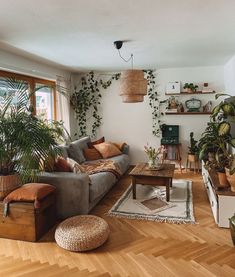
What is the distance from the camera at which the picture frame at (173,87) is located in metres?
5.17

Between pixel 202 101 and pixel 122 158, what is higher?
pixel 202 101

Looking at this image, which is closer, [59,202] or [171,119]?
[59,202]

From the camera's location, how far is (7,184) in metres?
2.57

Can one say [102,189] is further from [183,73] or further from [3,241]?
[183,73]

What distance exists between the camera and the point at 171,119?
5348 mm

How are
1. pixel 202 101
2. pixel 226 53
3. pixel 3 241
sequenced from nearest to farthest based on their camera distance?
1. pixel 3 241
2. pixel 226 53
3. pixel 202 101

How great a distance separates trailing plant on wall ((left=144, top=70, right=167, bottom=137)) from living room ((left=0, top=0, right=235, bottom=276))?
1.57ft

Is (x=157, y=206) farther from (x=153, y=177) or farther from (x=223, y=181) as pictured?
(x=223, y=181)

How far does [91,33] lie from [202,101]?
3.25m

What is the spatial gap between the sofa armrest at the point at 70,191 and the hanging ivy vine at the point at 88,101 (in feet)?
9.76

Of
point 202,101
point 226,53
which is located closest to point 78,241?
point 226,53

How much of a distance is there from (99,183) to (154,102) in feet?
9.10

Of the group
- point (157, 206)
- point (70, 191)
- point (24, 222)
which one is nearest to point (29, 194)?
point (24, 222)

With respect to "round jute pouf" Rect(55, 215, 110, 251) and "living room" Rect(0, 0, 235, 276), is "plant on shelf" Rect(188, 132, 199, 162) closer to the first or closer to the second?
"living room" Rect(0, 0, 235, 276)
